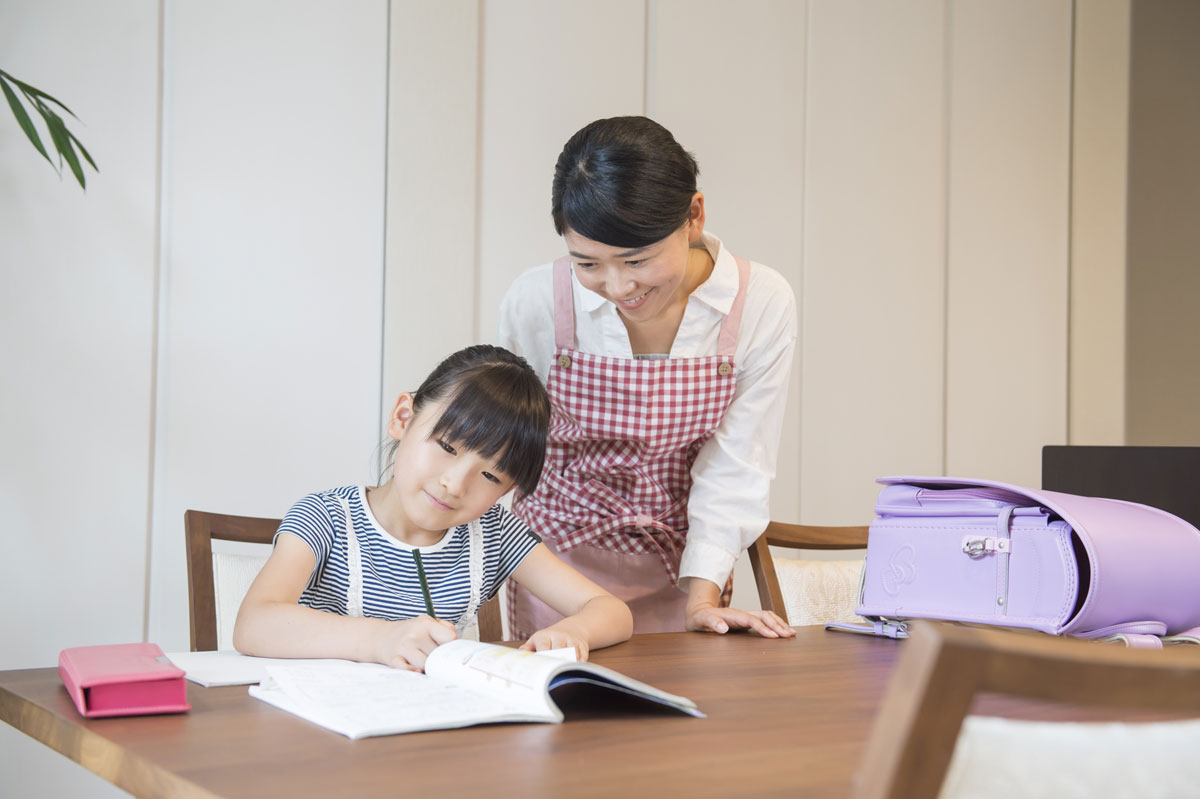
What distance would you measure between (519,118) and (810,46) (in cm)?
92

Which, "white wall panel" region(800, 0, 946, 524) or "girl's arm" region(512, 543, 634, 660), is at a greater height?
"white wall panel" region(800, 0, 946, 524)

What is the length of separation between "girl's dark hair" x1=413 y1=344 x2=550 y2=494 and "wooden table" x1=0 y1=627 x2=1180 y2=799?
1.54ft

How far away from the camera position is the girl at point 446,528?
1.28m

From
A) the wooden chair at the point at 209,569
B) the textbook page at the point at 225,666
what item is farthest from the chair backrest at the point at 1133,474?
the textbook page at the point at 225,666

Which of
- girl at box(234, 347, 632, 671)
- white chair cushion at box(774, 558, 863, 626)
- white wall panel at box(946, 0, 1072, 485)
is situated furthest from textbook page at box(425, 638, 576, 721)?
white wall panel at box(946, 0, 1072, 485)

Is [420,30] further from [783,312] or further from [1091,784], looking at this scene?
[1091,784]

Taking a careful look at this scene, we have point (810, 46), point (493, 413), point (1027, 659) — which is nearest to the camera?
point (1027, 659)

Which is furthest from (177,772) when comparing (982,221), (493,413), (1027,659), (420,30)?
(982,221)

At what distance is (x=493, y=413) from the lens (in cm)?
135

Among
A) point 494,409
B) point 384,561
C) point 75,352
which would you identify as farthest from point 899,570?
point 75,352

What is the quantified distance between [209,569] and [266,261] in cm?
98

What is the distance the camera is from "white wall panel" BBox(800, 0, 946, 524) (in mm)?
2928

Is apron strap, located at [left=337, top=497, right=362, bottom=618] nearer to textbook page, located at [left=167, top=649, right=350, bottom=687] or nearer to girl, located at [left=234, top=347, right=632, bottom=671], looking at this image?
girl, located at [left=234, top=347, right=632, bottom=671]

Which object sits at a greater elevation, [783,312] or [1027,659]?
[783,312]
